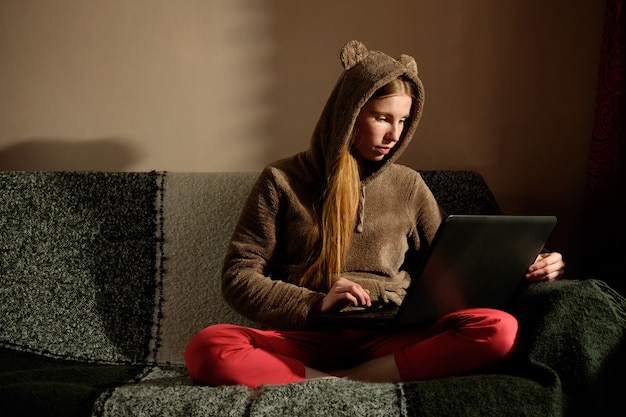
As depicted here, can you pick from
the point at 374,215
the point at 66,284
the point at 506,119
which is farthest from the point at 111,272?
the point at 506,119

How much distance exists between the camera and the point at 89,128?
5.48 ft

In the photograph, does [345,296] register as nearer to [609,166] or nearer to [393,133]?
[393,133]

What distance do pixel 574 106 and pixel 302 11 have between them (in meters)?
0.74

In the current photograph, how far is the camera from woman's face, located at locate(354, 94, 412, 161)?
1.19 m

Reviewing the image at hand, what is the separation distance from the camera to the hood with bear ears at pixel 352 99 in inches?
45.4

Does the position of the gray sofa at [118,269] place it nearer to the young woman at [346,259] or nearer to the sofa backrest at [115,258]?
the sofa backrest at [115,258]

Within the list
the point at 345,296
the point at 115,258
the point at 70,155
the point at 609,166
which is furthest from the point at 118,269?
the point at 609,166

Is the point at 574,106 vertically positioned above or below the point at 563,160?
above

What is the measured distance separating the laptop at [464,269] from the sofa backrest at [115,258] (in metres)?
0.39

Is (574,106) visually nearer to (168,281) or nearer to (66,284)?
(168,281)

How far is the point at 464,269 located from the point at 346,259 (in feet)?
0.98

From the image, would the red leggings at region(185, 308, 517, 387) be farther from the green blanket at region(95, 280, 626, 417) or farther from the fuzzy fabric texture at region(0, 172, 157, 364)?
the fuzzy fabric texture at region(0, 172, 157, 364)

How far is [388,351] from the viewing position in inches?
45.1

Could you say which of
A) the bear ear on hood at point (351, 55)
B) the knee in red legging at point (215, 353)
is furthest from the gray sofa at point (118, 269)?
the bear ear on hood at point (351, 55)
